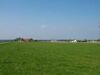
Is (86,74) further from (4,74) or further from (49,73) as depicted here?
(4,74)

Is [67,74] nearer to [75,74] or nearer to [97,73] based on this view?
[75,74]

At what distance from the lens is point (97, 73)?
48.8ft

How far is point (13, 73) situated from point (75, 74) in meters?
3.34

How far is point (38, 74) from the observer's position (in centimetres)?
1427

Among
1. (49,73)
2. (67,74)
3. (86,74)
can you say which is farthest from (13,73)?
(86,74)

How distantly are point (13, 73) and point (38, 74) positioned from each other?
1421mm

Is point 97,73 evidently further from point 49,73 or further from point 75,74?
point 49,73

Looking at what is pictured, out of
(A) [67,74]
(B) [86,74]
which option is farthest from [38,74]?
(B) [86,74]

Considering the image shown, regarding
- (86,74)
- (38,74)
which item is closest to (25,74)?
(38,74)

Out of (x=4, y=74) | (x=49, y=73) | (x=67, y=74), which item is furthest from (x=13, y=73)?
(x=67, y=74)

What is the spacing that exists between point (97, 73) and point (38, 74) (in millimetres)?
3272

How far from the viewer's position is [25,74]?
560 inches

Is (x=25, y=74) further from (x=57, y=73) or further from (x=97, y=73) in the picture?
(x=97, y=73)

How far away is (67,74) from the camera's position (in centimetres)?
1448
